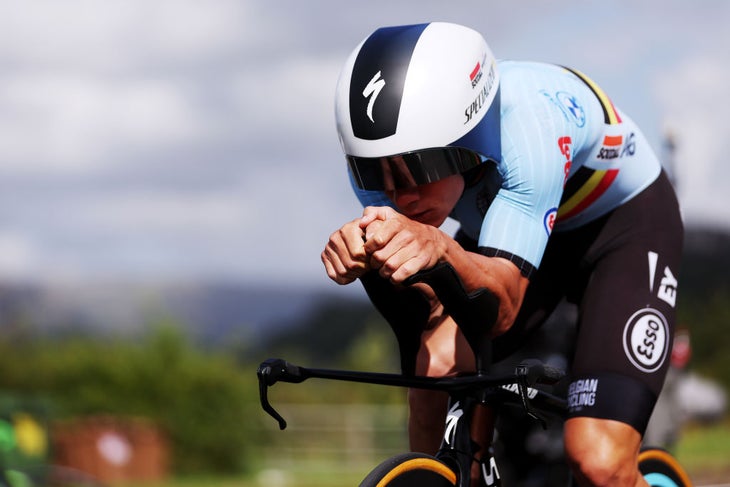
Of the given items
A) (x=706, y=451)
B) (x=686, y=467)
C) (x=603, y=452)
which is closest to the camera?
(x=603, y=452)

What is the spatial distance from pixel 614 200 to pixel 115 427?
20.8 meters

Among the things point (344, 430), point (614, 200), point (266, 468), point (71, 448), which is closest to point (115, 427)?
point (71, 448)

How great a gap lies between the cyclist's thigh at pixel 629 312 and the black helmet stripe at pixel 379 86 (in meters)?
1.29

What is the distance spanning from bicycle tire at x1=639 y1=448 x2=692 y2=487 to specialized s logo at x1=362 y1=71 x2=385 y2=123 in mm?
2001

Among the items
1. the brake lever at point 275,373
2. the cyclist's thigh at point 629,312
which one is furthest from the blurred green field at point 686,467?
the brake lever at point 275,373

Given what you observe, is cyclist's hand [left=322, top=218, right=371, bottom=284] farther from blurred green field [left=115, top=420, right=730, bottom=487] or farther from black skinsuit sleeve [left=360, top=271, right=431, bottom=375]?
blurred green field [left=115, top=420, right=730, bottom=487]

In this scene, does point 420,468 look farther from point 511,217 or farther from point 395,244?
point 511,217

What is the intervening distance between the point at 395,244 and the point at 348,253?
0.51 ft

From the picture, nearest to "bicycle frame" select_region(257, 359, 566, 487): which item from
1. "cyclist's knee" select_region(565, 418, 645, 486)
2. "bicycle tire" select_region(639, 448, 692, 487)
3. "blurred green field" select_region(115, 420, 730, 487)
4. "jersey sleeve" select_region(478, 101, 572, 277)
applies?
"cyclist's knee" select_region(565, 418, 645, 486)

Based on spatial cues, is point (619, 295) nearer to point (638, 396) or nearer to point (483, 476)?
point (638, 396)

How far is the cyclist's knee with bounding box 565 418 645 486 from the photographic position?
400 centimetres

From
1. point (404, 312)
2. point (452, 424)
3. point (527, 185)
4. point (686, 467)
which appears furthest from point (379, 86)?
point (686, 467)

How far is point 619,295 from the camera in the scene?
4.43 metres

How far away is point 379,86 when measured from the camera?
3.77m
